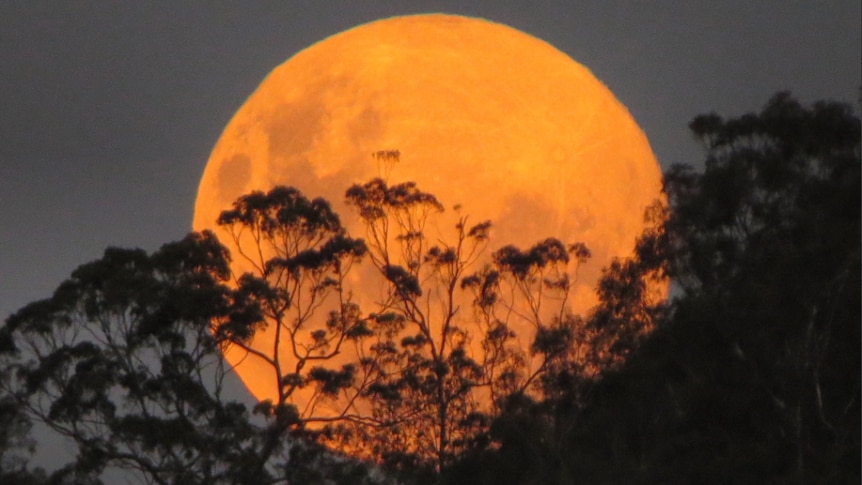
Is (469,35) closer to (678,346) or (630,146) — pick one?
(630,146)

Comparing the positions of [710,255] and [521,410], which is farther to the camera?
[521,410]

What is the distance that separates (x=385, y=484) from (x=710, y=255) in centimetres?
980

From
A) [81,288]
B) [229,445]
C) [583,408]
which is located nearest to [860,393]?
[583,408]

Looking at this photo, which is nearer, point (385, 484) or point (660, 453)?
point (660, 453)

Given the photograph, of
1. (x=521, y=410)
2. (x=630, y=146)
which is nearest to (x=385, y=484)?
(x=521, y=410)

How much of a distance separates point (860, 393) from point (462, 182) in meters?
13.3

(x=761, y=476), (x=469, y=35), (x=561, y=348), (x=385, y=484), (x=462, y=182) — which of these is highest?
(x=469, y=35)

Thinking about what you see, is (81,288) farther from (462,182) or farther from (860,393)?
(860,393)

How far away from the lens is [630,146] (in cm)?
5138

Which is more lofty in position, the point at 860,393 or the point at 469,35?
the point at 469,35

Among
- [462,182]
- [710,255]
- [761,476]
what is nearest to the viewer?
[761,476]

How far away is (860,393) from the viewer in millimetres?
41188

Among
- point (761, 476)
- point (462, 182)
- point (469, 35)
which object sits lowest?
point (761, 476)

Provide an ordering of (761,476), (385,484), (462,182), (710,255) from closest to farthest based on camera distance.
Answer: (761,476), (710,255), (385,484), (462,182)
